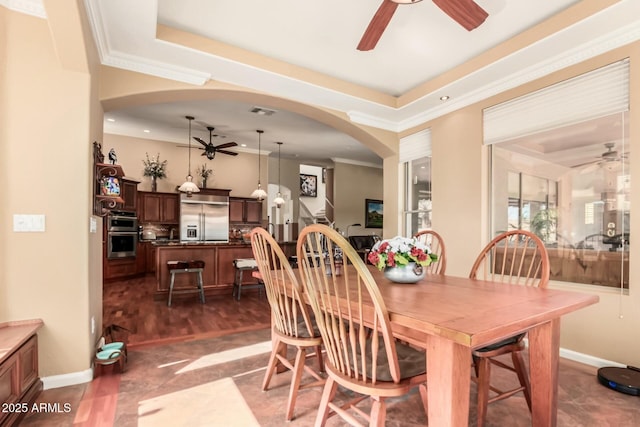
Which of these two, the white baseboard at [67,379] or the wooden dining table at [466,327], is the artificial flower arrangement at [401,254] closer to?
the wooden dining table at [466,327]

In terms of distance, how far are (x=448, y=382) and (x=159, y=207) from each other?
7.22 meters

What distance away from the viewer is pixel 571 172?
3.02 meters

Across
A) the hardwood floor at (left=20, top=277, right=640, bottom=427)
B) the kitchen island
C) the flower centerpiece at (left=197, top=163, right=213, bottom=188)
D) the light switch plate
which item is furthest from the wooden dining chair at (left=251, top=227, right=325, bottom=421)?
the flower centerpiece at (left=197, top=163, right=213, bottom=188)

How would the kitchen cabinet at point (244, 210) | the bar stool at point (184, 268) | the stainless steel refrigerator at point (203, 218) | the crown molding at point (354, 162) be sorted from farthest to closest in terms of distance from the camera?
the crown molding at point (354, 162) < the kitchen cabinet at point (244, 210) < the stainless steel refrigerator at point (203, 218) < the bar stool at point (184, 268)

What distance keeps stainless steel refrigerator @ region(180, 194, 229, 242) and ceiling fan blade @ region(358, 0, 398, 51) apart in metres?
5.83

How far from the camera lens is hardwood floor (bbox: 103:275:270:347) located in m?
3.39

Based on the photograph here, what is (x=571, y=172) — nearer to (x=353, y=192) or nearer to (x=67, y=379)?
(x=67, y=379)

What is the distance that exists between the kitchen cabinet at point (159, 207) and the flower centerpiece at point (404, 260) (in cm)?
648

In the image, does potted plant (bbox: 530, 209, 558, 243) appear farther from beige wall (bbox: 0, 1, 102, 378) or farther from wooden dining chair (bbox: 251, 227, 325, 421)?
beige wall (bbox: 0, 1, 102, 378)

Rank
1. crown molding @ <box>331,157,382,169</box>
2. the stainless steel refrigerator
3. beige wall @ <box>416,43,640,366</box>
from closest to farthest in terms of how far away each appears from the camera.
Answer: beige wall @ <box>416,43,640,366</box> < the stainless steel refrigerator < crown molding @ <box>331,157,382,169</box>

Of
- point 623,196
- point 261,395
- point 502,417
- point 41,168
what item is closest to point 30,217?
point 41,168

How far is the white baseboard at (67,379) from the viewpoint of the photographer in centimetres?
221

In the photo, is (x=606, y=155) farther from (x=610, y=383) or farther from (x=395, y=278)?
Answer: (x=395, y=278)

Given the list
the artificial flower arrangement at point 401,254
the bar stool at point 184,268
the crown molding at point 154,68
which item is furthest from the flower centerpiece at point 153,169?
the artificial flower arrangement at point 401,254
